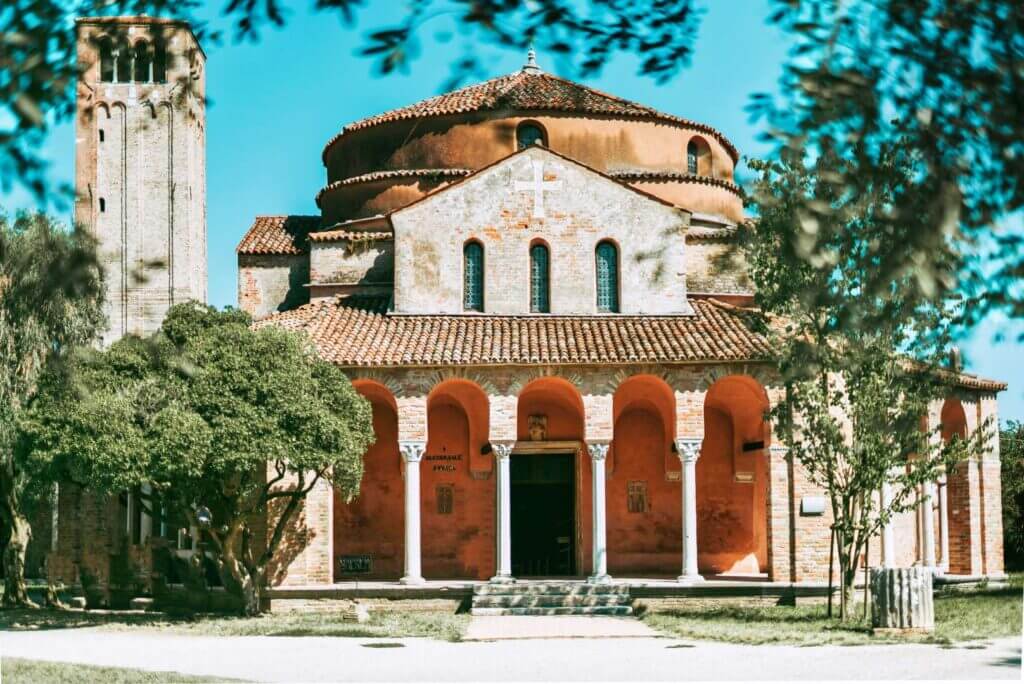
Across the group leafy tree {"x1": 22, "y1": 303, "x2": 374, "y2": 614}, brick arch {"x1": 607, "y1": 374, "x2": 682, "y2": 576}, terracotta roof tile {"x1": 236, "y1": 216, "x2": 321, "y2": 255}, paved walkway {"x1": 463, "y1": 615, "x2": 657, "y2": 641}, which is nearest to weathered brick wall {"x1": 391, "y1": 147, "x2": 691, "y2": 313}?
brick arch {"x1": 607, "y1": 374, "x2": 682, "y2": 576}

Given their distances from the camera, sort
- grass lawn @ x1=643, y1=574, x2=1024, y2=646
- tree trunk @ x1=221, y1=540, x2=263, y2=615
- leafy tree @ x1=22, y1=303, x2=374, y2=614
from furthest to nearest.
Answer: tree trunk @ x1=221, y1=540, x2=263, y2=615 → leafy tree @ x1=22, y1=303, x2=374, y2=614 → grass lawn @ x1=643, y1=574, x2=1024, y2=646

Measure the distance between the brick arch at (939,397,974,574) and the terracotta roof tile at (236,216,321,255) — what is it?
14.4 meters

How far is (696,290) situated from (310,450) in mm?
10280

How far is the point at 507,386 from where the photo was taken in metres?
23.9

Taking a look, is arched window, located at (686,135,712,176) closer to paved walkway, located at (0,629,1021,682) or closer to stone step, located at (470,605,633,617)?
stone step, located at (470,605,633,617)

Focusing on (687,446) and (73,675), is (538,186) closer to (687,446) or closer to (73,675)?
(687,446)

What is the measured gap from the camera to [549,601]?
74.0 ft

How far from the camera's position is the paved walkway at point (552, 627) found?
744 inches

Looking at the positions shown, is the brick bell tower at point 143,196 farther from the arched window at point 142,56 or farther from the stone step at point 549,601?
the arched window at point 142,56

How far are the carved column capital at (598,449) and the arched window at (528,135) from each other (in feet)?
26.0

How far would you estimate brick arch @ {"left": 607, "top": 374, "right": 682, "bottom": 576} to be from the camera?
86.1 feet

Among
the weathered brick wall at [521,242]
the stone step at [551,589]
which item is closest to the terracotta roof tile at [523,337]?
the weathered brick wall at [521,242]

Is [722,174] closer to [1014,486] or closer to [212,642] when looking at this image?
[1014,486]

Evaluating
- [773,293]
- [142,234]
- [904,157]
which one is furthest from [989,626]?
[142,234]
